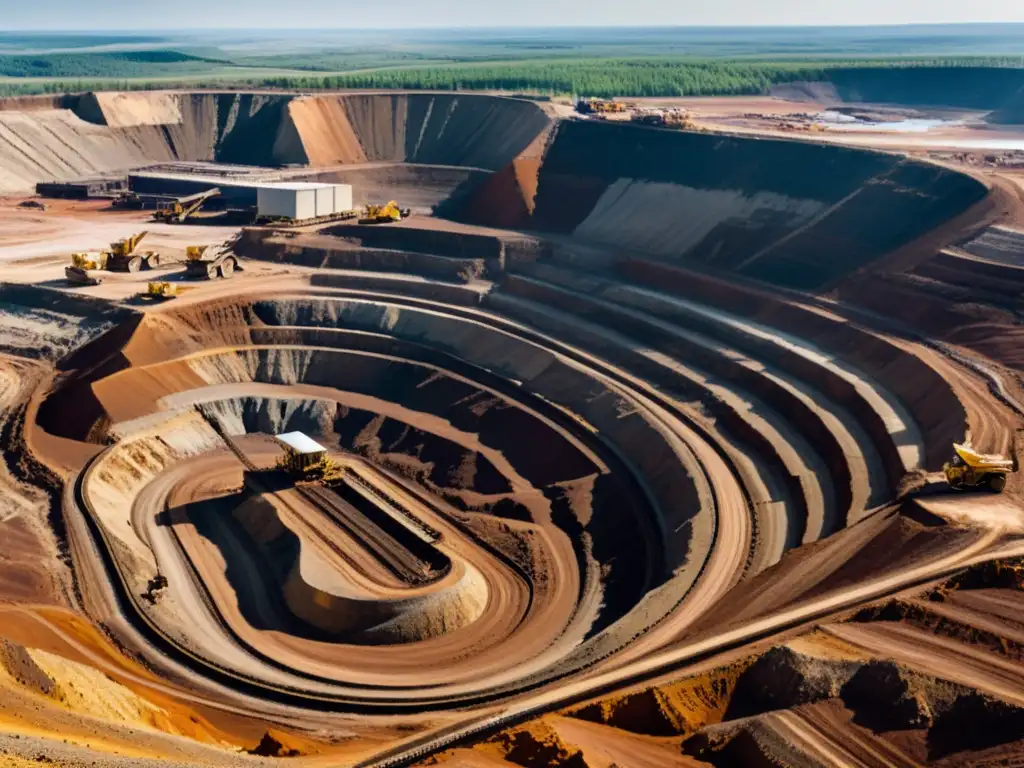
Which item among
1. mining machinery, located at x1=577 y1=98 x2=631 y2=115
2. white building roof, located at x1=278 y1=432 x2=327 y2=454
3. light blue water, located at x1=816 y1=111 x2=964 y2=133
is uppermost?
mining machinery, located at x1=577 y1=98 x2=631 y2=115

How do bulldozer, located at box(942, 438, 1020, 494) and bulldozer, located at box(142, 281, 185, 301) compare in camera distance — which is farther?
bulldozer, located at box(142, 281, 185, 301)

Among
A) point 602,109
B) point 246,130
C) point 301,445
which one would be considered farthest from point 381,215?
point 246,130

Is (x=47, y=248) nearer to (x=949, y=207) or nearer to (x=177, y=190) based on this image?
(x=177, y=190)

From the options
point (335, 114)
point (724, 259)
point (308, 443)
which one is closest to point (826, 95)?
point (335, 114)

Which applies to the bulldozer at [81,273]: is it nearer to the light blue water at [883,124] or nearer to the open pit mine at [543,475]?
the open pit mine at [543,475]

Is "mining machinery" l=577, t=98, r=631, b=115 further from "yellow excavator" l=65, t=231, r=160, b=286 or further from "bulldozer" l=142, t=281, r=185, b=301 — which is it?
"bulldozer" l=142, t=281, r=185, b=301

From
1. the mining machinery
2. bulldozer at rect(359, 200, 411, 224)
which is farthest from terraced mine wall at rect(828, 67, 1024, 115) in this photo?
bulldozer at rect(359, 200, 411, 224)
